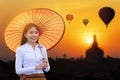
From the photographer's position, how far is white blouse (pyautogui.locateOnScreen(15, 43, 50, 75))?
6.41 feet

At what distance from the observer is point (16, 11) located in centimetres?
498

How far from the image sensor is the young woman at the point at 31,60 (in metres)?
1.94

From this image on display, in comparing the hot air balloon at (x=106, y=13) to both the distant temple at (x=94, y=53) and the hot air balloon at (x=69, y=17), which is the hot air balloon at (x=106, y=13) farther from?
the hot air balloon at (x=69, y=17)

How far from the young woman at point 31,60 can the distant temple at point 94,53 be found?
2876mm

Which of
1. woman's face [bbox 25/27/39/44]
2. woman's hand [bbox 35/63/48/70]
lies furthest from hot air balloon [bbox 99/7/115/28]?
woman's hand [bbox 35/63/48/70]

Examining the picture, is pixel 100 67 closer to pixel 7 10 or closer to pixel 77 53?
pixel 77 53

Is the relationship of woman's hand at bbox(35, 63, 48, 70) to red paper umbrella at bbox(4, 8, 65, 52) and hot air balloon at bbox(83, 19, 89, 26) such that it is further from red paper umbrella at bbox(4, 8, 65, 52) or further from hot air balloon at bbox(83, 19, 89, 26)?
hot air balloon at bbox(83, 19, 89, 26)

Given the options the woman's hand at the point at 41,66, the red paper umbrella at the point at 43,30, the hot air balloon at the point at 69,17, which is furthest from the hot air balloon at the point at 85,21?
the woman's hand at the point at 41,66

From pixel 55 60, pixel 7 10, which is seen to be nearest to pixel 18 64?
pixel 55 60

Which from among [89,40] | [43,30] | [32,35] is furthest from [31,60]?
[89,40]

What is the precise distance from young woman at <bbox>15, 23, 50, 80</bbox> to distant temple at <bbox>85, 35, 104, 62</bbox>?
2.88m

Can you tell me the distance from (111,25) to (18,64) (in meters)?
3.11

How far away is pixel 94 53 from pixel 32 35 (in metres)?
2.90

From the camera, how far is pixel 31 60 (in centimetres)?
196
